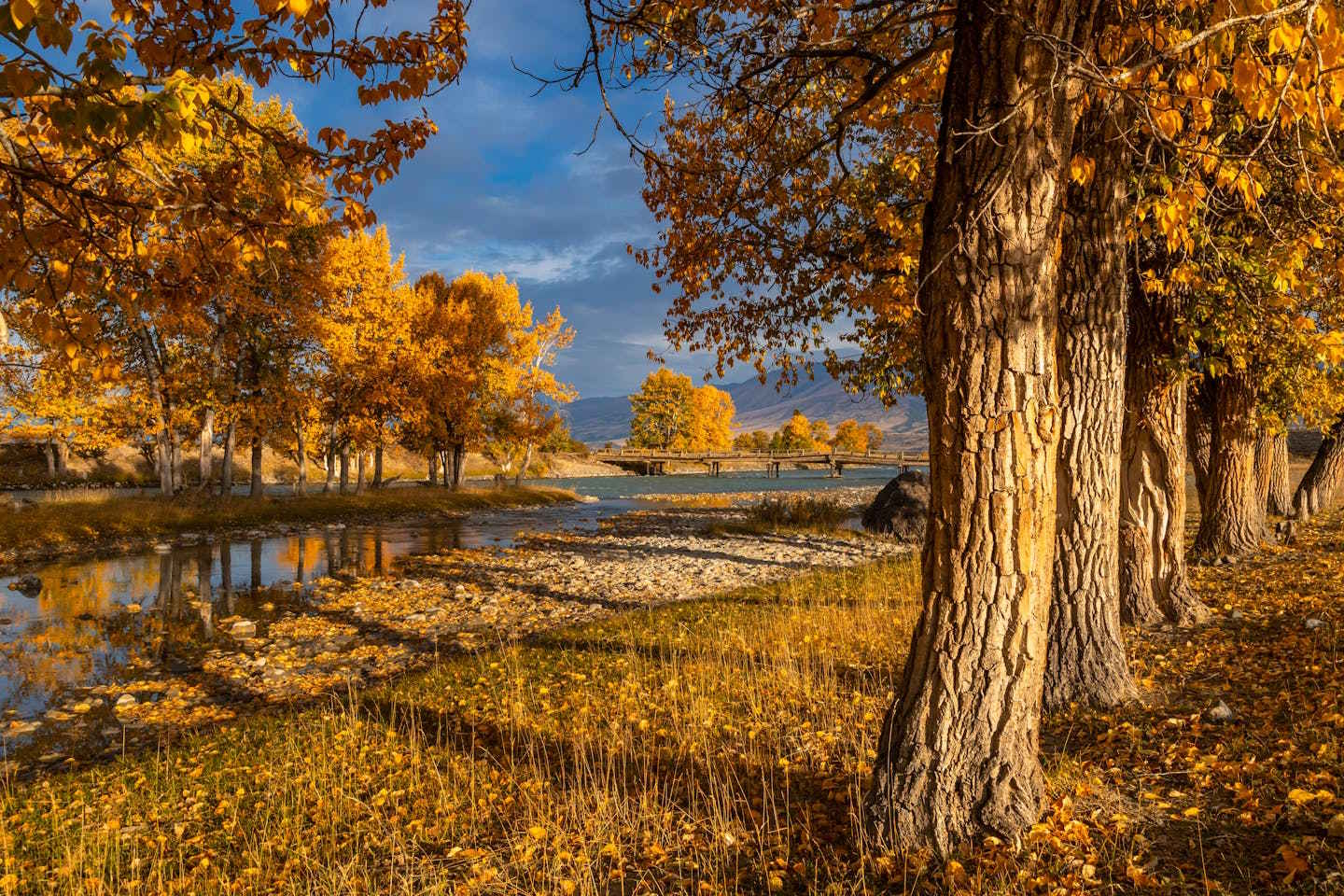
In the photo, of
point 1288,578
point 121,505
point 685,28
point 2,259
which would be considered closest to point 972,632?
point 685,28

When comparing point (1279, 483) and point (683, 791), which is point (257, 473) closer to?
point (683, 791)

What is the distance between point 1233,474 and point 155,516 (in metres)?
30.0

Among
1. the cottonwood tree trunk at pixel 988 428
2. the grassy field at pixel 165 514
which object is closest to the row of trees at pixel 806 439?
the grassy field at pixel 165 514

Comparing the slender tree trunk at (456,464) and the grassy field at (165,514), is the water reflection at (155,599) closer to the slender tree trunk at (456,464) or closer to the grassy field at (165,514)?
the grassy field at (165,514)

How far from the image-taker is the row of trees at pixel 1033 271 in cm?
346

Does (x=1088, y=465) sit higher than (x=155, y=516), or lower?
higher

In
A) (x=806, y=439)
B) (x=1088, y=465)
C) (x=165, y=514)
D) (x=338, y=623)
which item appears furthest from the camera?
(x=806, y=439)

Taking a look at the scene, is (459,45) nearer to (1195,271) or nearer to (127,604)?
(1195,271)

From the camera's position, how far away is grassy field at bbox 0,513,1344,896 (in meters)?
3.63

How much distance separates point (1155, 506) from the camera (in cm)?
778

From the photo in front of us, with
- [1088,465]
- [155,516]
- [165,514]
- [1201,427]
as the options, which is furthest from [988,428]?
[165,514]

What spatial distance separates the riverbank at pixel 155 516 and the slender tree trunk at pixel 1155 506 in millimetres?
24081

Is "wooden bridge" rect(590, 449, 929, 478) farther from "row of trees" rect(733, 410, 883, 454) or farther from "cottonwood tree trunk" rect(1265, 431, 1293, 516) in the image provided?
"cottonwood tree trunk" rect(1265, 431, 1293, 516)

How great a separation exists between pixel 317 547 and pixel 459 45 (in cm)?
2004
